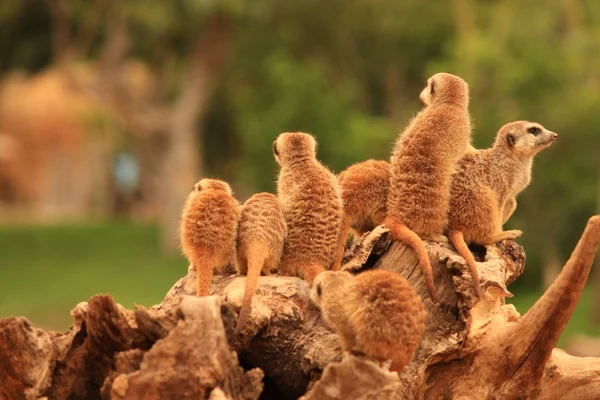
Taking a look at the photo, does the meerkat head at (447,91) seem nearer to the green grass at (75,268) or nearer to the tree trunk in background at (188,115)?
the green grass at (75,268)

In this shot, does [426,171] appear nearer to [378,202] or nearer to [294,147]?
[378,202]

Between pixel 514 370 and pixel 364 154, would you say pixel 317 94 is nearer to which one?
pixel 364 154

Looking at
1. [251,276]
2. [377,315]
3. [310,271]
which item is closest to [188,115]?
[310,271]

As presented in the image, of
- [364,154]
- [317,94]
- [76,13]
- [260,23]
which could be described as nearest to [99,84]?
[76,13]

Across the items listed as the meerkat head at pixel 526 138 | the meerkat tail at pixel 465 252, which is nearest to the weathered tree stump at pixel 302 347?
the meerkat tail at pixel 465 252

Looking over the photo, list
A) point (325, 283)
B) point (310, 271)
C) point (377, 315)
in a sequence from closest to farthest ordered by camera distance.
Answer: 1. point (377, 315)
2. point (325, 283)
3. point (310, 271)

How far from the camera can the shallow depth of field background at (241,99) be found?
9.45 metres

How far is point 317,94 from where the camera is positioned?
38.3 ft

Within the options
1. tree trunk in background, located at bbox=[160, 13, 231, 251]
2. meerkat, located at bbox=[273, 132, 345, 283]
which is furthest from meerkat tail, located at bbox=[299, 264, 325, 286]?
tree trunk in background, located at bbox=[160, 13, 231, 251]

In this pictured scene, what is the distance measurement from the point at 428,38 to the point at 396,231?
11982mm

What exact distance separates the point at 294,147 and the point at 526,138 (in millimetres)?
777

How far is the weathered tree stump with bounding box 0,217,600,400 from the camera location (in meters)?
2.20

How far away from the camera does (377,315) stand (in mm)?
2281

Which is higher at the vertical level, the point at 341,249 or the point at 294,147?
the point at 294,147
